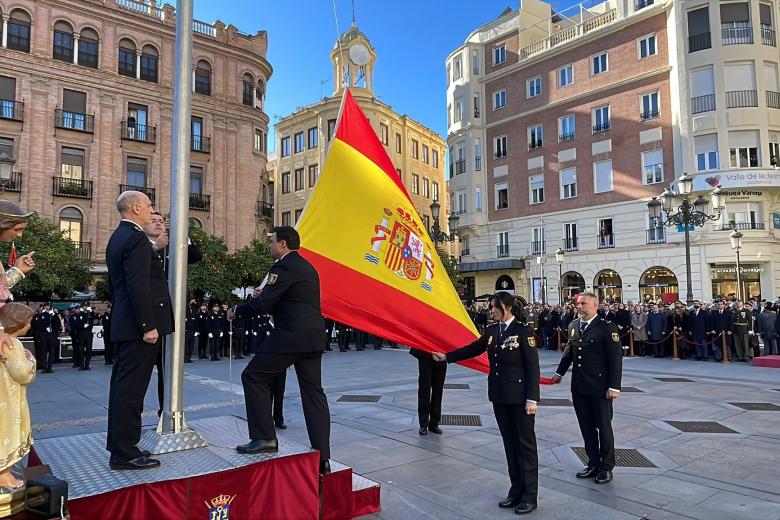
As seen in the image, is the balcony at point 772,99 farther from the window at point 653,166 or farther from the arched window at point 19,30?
the arched window at point 19,30

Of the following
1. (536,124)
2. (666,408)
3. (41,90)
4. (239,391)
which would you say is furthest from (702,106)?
(41,90)

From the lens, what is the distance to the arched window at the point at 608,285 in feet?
106

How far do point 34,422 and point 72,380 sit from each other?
5.54 meters

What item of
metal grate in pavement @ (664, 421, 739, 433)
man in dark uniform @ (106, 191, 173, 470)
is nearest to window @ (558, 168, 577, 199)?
metal grate in pavement @ (664, 421, 739, 433)

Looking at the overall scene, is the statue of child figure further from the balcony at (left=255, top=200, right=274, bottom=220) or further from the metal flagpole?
the balcony at (left=255, top=200, right=274, bottom=220)

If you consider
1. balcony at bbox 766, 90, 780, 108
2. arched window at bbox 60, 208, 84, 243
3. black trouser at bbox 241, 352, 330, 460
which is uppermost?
balcony at bbox 766, 90, 780, 108

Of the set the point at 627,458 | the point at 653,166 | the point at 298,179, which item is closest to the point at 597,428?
the point at 627,458

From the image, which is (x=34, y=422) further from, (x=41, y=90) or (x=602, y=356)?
(x=41, y=90)

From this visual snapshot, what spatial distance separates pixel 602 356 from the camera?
Answer: 541 centimetres

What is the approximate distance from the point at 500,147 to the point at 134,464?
38327 millimetres

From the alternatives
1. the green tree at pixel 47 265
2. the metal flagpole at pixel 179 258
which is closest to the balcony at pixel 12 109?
the green tree at pixel 47 265

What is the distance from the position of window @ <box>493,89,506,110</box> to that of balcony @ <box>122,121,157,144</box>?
23.0m

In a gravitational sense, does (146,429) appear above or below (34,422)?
above

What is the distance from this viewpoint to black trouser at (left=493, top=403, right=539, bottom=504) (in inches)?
176
